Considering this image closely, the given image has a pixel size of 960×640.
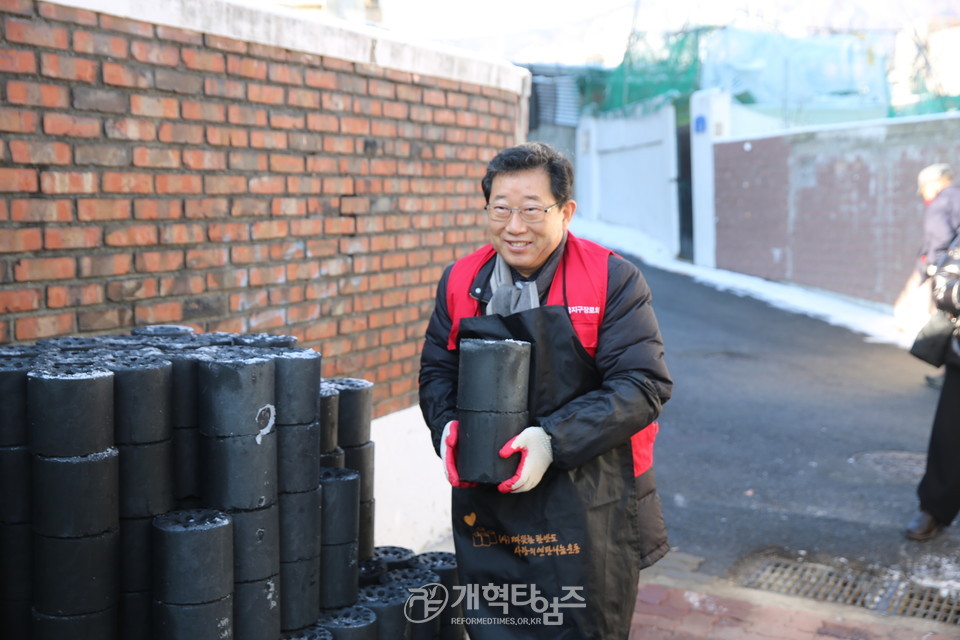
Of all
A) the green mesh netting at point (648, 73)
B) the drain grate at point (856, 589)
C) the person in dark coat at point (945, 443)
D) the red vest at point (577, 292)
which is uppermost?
the green mesh netting at point (648, 73)

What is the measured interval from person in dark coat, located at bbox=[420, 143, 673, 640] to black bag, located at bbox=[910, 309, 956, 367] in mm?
3082

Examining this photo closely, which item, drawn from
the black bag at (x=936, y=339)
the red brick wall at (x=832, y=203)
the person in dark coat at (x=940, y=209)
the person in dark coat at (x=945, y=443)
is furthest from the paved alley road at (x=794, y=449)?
the red brick wall at (x=832, y=203)

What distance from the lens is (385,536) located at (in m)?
5.03

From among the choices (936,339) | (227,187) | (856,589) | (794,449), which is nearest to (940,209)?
(794,449)

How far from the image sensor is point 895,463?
23.2ft

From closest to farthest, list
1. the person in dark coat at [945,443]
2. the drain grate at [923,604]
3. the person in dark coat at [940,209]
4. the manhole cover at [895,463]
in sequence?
the drain grate at [923,604] < the person in dark coat at [945,443] < the manhole cover at [895,463] < the person in dark coat at [940,209]

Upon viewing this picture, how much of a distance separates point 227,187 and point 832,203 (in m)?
13.9

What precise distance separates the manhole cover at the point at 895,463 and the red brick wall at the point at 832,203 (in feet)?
25.6

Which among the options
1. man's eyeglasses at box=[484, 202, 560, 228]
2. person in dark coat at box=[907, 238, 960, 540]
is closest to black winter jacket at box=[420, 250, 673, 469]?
man's eyeglasses at box=[484, 202, 560, 228]

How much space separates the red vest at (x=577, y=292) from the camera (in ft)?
9.25

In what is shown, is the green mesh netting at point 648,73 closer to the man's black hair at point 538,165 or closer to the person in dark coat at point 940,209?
the person in dark coat at point 940,209

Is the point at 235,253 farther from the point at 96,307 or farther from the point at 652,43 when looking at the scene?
the point at 652,43

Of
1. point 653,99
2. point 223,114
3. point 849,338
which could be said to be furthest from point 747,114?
point 223,114

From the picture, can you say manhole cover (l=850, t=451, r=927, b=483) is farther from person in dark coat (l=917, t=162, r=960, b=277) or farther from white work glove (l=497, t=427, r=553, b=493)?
white work glove (l=497, t=427, r=553, b=493)
